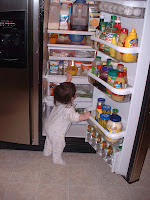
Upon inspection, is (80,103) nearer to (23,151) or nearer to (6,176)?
(23,151)

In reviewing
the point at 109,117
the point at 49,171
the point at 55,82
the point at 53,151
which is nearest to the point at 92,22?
the point at 55,82

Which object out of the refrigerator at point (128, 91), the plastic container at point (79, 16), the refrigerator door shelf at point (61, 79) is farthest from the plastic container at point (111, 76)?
the plastic container at point (79, 16)

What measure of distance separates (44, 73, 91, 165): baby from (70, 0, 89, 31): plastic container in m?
0.52

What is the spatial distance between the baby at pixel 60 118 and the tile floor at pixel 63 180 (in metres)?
0.16

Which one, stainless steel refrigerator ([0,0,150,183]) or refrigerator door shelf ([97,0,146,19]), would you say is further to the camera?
stainless steel refrigerator ([0,0,150,183])

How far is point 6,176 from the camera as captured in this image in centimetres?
240

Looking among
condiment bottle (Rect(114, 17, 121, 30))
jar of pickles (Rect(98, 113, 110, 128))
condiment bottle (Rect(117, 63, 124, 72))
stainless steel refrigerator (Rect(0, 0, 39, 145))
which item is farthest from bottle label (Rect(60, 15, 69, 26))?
jar of pickles (Rect(98, 113, 110, 128))

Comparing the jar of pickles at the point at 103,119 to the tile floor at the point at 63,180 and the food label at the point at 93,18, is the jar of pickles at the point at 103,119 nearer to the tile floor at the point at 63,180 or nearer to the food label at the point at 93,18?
the tile floor at the point at 63,180

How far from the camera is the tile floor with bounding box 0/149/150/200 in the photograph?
223cm

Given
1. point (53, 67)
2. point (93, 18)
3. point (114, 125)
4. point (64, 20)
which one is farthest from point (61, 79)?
point (114, 125)

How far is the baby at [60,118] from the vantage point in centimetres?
231

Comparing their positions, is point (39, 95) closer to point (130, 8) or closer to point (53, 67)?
point (53, 67)

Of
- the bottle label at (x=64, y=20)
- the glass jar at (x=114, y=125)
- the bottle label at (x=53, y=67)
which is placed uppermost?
the bottle label at (x=64, y=20)

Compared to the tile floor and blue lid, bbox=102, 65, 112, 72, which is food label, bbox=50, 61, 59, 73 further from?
the tile floor
